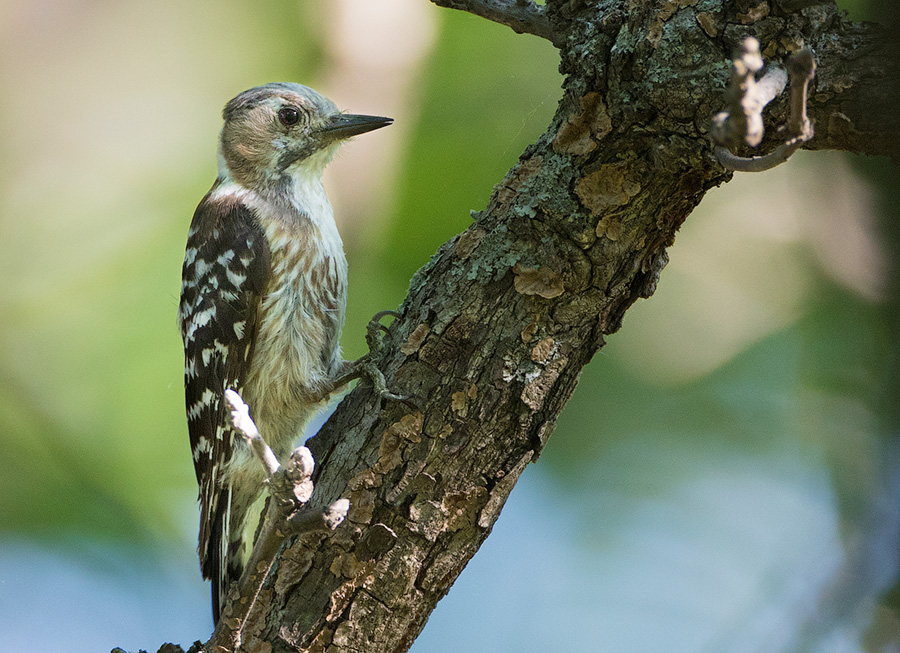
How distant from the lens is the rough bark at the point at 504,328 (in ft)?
4.23

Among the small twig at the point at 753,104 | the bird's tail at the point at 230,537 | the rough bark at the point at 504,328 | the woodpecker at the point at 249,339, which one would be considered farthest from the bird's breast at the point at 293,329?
the small twig at the point at 753,104

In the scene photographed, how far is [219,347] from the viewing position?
218 cm

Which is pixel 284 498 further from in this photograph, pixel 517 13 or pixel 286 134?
pixel 286 134

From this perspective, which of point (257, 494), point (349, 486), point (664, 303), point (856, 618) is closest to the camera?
point (349, 486)

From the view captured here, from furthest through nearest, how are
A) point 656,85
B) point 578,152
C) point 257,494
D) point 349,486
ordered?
point 257,494 < point 349,486 < point 578,152 < point 656,85

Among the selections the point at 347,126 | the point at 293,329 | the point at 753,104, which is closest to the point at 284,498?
the point at 753,104

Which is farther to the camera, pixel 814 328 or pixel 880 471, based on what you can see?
pixel 814 328

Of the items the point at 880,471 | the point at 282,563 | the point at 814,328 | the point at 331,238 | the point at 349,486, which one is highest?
the point at 814,328

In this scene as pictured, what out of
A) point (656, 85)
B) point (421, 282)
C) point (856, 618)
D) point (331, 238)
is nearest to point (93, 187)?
point (331, 238)

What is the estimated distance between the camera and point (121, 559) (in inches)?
120

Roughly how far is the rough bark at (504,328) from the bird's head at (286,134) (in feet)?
3.42

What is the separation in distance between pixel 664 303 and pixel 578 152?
1.73 meters

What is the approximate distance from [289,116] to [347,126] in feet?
0.69

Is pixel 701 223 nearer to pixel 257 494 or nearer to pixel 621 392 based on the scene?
pixel 621 392
